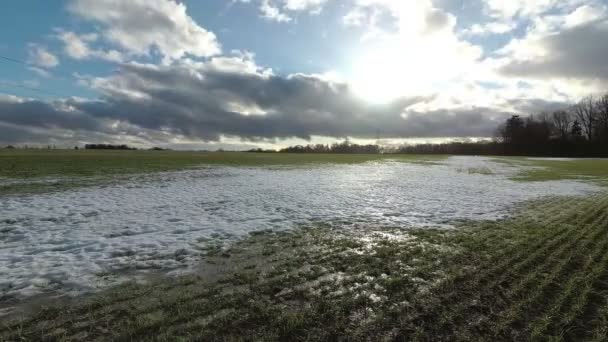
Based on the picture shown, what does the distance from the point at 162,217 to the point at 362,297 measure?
8344 millimetres

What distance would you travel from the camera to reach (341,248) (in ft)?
24.0

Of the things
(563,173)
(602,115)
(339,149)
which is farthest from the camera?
(339,149)

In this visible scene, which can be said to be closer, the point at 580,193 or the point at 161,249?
the point at 161,249

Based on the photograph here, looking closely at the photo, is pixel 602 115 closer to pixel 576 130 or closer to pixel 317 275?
pixel 576 130

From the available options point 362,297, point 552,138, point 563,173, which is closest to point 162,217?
point 362,297

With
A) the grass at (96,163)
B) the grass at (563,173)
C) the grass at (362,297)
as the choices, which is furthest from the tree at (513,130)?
the grass at (362,297)

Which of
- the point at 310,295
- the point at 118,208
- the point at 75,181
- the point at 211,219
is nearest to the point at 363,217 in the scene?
the point at 211,219

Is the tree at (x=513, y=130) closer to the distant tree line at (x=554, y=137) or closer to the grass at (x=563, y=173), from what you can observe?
the distant tree line at (x=554, y=137)

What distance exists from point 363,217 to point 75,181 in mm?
18716

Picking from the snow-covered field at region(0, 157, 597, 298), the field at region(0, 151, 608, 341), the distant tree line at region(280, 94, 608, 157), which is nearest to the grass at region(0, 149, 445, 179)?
the snow-covered field at region(0, 157, 597, 298)

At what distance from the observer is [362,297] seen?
4.80 m

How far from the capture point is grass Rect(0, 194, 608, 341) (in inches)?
154

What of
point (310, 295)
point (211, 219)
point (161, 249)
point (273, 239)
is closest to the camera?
point (310, 295)

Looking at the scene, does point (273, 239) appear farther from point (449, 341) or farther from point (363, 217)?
point (449, 341)
